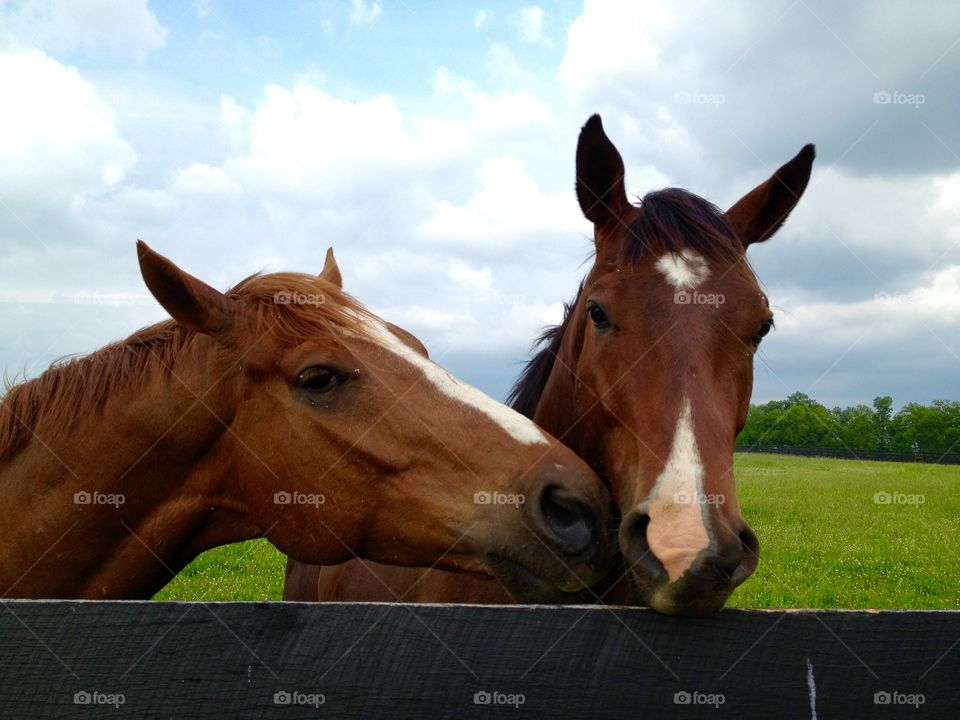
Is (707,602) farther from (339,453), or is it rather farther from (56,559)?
(56,559)

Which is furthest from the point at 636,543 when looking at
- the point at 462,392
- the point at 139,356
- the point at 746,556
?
the point at 139,356

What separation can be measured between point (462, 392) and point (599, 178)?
1.49 metres

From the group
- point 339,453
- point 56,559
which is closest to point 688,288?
point 339,453

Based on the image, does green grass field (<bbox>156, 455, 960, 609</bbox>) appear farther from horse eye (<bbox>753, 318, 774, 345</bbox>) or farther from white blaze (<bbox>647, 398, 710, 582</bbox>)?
white blaze (<bbox>647, 398, 710, 582</bbox>)

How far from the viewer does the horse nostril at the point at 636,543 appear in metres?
2.28

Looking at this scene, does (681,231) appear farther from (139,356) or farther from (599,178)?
(139,356)

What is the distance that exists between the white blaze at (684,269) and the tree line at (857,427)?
64.2m

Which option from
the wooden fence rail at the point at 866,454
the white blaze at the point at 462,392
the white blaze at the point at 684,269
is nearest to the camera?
the white blaze at the point at 462,392

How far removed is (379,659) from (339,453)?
1270 mm

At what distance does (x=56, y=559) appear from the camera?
10.1 feet

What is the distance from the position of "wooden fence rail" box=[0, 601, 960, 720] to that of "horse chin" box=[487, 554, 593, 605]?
764mm

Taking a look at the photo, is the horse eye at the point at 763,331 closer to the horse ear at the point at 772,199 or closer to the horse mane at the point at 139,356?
the horse ear at the point at 772,199

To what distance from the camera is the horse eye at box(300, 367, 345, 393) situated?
307cm

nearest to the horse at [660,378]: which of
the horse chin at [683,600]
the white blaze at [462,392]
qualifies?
the horse chin at [683,600]
